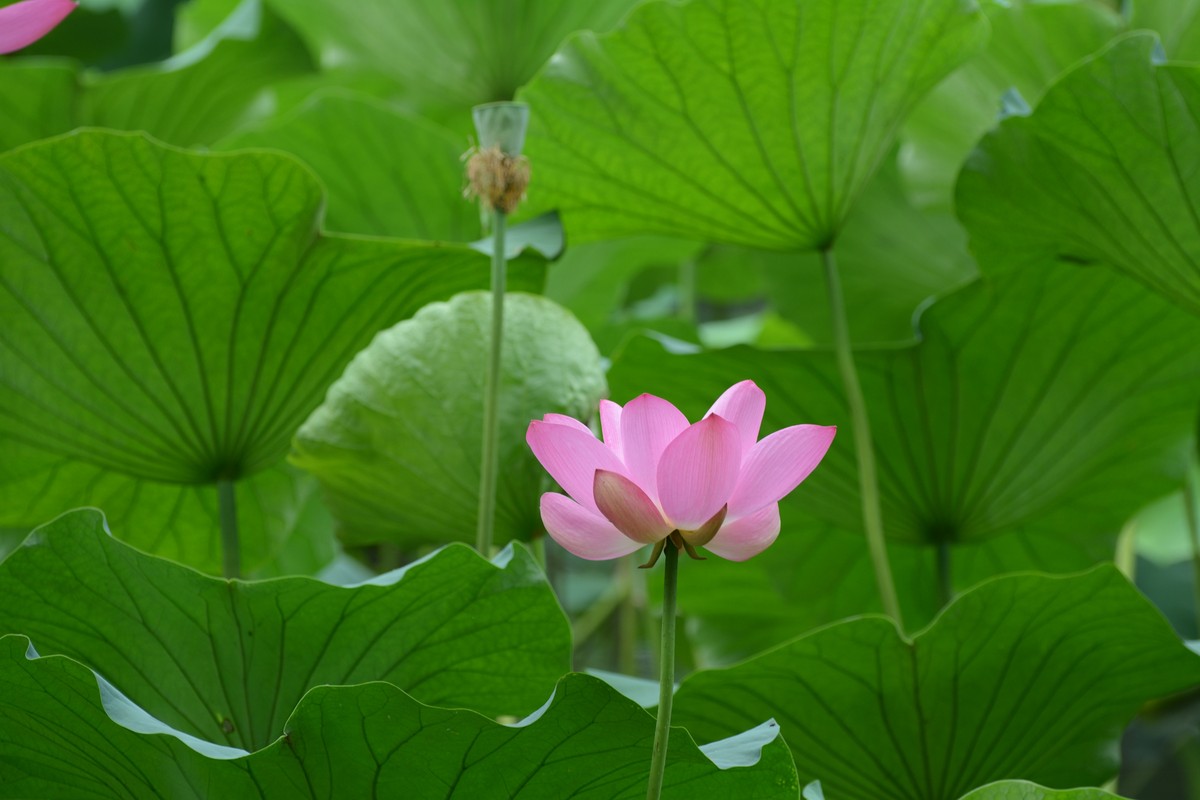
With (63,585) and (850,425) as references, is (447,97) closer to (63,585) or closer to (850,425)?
(850,425)

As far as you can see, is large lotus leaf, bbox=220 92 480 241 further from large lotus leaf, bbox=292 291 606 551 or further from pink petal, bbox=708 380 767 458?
pink petal, bbox=708 380 767 458

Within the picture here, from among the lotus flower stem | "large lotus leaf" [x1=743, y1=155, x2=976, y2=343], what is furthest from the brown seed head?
"large lotus leaf" [x1=743, y1=155, x2=976, y2=343]

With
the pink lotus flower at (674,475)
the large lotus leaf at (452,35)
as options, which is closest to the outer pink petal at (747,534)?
the pink lotus flower at (674,475)

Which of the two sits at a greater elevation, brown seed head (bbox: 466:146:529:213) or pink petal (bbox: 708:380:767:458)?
brown seed head (bbox: 466:146:529:213)

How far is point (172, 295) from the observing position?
61 centimetres

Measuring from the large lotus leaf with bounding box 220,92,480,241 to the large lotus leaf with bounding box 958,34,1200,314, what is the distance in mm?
331

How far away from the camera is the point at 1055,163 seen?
0.62 metres

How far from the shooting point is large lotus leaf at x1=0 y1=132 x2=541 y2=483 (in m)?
0.59

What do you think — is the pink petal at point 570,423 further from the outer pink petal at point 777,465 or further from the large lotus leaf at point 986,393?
the large lotus leaf at point 986,393

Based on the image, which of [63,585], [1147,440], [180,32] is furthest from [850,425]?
[180,32]

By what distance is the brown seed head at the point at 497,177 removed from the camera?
1.76ft

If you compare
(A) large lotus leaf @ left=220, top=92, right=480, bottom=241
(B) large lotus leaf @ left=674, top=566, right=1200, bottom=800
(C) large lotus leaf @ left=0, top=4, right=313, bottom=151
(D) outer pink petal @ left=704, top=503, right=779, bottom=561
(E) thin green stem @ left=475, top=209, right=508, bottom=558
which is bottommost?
(B) large lotus leaf @ left=674, top=566, right=1200, bottom=800

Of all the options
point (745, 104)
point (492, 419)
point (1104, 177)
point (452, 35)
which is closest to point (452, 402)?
point (492, 419)

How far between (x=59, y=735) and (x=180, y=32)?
939 millimetres
